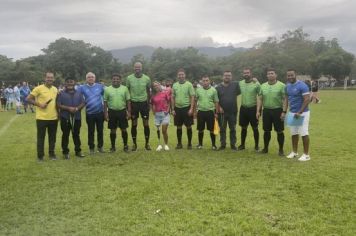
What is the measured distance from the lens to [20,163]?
33.4 feet

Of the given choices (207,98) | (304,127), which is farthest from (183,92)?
(304,127)

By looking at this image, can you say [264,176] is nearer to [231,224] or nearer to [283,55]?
[231,224]

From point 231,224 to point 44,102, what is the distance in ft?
19.3

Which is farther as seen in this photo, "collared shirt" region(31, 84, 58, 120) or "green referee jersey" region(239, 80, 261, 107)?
"green referee jersey" region(239, 80, 261, 107)

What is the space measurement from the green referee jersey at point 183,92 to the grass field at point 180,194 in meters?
1.25

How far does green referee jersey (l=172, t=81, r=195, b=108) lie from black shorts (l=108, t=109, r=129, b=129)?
55.4 inches

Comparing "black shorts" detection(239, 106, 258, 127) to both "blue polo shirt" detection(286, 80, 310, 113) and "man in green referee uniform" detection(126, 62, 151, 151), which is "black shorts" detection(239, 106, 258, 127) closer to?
"blue polo shirt" detection(286, 80, 310, 113)

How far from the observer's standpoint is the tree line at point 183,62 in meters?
80.8

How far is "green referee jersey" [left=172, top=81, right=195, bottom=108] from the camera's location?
1145 centimetres

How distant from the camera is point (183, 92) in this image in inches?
451

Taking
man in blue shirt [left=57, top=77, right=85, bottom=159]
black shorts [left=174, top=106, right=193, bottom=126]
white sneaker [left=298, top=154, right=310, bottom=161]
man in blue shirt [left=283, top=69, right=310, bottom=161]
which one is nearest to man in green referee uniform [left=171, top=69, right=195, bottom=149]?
black shorts [left=174, top=106, right=193, bottom=126]

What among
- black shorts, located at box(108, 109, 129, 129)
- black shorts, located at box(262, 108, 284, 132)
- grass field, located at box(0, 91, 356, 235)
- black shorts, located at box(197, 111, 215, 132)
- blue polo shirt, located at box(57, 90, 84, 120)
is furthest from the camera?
black shorts, located at box(197, 111, 215, 132)

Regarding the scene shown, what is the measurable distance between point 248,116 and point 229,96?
2.24 feet

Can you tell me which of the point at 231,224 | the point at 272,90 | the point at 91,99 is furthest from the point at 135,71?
the point at 231,224
